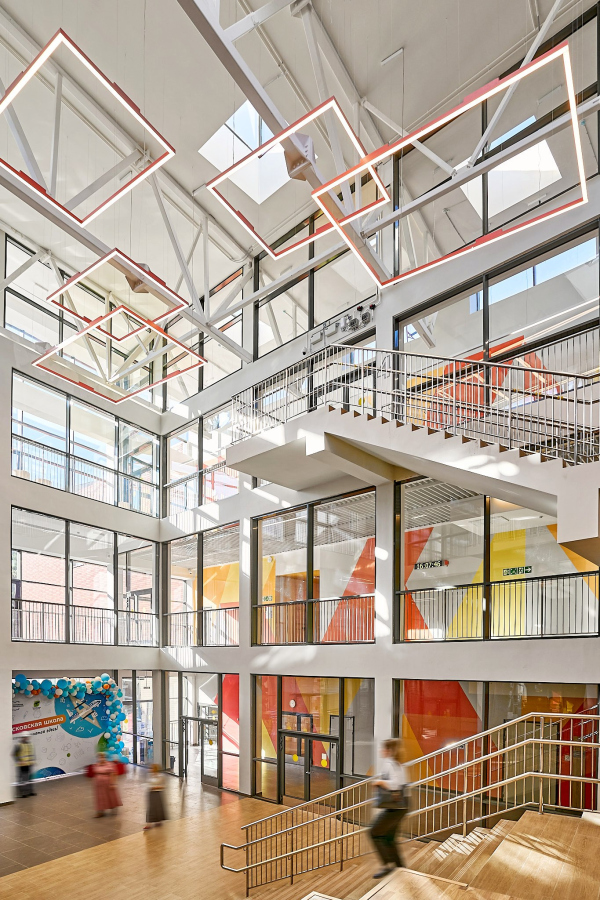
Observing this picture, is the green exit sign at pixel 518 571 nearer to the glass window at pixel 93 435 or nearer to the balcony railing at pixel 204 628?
the balcony railing at pixel 204 628

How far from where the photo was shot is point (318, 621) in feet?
43.5

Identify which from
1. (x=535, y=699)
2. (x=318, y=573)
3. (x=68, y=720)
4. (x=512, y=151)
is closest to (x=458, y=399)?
(x=512, y=151)

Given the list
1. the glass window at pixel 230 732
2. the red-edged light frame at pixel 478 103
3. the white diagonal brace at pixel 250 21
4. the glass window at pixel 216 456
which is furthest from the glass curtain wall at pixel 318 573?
the white diagonal brace at pixel 250 21

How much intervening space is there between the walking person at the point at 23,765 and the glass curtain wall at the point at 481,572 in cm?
860

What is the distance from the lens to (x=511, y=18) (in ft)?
34.2

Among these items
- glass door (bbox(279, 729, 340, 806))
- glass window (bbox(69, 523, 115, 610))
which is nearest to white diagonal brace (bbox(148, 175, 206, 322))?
glass window (bbox(69, 523, 115, 610))

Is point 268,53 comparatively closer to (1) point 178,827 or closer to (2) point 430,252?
(2) point 430,252

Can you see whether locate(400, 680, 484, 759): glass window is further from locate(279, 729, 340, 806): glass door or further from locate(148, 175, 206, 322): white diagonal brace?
locate(148, 175, 206, 322): white diagonal brace

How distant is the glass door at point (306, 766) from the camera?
40.4ft

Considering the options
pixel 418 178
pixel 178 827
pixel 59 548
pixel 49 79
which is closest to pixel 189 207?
pixel 49 79

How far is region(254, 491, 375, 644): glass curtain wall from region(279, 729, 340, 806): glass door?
1.89m

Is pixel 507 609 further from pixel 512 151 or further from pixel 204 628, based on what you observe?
pixel 204 628

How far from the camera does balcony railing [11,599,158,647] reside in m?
14.3

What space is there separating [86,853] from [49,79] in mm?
13232
